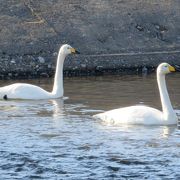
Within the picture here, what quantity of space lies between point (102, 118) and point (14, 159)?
4.13 meters

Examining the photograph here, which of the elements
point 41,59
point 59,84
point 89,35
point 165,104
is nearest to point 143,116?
point 165,104

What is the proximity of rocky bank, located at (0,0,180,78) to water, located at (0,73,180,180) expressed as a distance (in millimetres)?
5584

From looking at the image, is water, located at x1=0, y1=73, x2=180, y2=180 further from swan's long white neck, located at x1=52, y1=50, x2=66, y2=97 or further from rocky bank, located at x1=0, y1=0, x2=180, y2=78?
rocky bank, located at x1=0, y1=0, x2=180, y2=78

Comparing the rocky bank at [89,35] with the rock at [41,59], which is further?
the rocky bank at [89,35]

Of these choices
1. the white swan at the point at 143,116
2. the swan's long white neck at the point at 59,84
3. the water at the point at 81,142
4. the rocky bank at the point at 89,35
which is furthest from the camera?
the rocky bank at the point at 89,35

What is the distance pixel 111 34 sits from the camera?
32.1 metres

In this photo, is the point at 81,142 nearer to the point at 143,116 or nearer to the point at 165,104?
the point at 143,116

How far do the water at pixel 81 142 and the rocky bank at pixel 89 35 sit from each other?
558 centimetres

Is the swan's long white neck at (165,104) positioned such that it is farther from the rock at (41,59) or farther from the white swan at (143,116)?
the rock at (41,59)

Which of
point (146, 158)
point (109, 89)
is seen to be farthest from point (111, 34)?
point (146, 158)

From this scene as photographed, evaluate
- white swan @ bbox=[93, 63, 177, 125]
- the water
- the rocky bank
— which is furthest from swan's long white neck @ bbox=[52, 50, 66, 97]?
white swan @ bbox=[93, 63, 177, 125]

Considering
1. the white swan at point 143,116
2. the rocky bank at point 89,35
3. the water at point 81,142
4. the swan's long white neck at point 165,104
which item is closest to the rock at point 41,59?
the rocky bank at point 89,35

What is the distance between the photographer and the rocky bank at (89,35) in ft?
95.6

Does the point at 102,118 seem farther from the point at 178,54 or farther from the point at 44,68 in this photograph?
the point at 178,54
